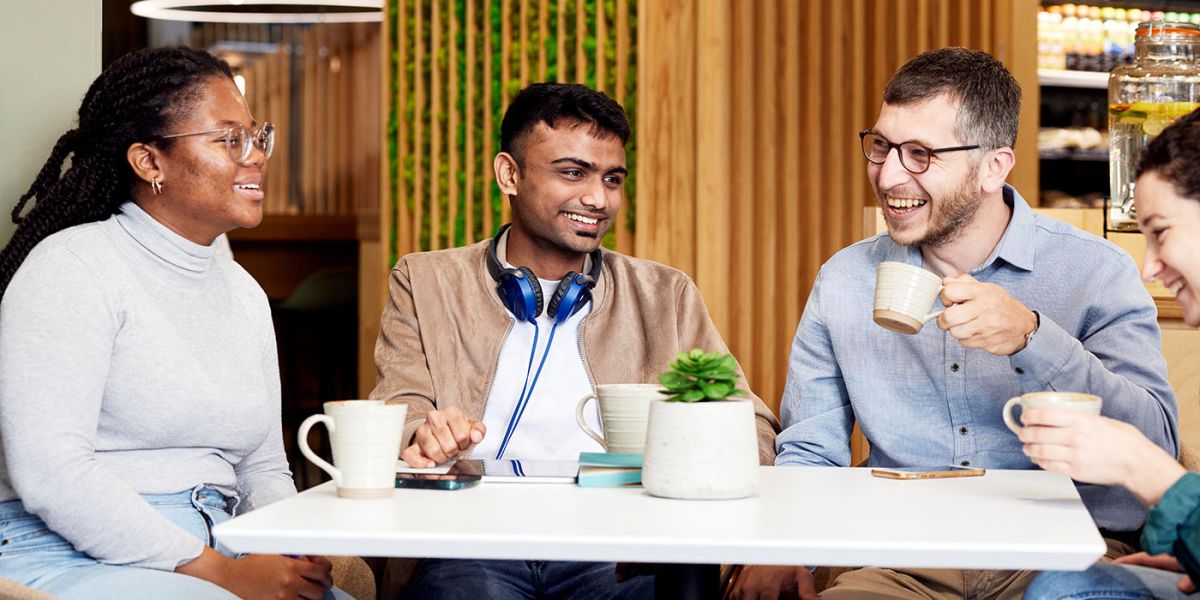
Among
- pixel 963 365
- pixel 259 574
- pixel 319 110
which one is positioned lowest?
pixel 259 574

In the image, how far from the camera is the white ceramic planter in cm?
149

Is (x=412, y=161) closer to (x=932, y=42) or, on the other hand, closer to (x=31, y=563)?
(x=932, y=42)

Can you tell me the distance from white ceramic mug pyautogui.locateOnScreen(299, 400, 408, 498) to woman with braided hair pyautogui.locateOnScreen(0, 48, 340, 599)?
1.16ft

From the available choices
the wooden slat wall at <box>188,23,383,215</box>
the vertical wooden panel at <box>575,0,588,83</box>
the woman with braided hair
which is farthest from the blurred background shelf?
the woman with braided hair

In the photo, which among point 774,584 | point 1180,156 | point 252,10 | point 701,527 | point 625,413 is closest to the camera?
point 701,527

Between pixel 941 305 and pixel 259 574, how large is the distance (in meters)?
1.21

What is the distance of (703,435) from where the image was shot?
1.49 meters

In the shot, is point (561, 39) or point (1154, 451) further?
point (561, 39)

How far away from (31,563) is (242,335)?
1.69 feet

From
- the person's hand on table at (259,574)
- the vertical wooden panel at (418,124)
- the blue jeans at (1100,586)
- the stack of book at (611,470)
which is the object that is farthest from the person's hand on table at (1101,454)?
the vertical wooden panel at (418,124)

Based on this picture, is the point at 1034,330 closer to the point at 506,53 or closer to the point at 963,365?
the point at 963,365

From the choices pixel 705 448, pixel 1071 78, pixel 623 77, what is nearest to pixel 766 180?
pixel 623 77

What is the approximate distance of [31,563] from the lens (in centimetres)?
181

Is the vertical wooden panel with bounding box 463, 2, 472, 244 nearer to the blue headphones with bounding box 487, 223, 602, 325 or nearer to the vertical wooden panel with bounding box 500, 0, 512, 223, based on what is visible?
the vertical wooden panel with bounding box 500, 0, 512, 223
